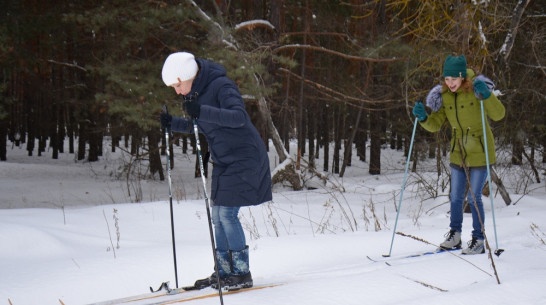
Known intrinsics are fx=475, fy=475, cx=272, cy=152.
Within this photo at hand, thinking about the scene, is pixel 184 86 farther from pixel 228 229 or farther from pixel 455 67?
pixel 455 67

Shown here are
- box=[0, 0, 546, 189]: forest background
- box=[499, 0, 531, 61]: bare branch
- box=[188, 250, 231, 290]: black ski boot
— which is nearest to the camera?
box=[188, 250, 231, 290]: black ski boot

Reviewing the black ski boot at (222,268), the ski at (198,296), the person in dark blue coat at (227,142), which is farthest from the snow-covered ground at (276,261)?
the person in dark blue coat at (227,142)

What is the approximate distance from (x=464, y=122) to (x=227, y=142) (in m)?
2.47

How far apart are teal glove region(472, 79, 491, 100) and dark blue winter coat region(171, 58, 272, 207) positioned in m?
2.10

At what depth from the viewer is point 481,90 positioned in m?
4.18

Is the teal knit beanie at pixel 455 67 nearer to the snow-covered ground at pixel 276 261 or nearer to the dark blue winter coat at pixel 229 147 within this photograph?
the snow-covered ground at pixel 276 261

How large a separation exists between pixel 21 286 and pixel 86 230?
2.36 m

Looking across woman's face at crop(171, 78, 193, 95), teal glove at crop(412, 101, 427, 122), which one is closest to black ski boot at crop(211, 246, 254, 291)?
woman's face at crop(171, 78, 193, 95)

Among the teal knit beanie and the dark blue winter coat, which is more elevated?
the teal knit beanie

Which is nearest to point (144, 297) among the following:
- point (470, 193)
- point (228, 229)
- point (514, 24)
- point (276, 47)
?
point (228, 229)

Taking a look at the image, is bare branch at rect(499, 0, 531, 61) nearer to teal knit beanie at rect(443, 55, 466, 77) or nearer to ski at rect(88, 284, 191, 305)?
teal knit beanie at rect(443, 55, 466, 77)

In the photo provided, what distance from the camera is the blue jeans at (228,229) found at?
3.45 m

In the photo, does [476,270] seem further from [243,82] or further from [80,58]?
[80,58]

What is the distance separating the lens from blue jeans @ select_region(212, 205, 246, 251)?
11.3ft
